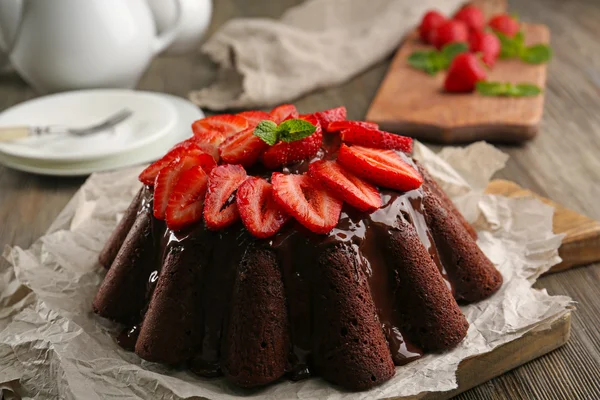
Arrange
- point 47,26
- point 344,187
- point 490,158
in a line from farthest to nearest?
point 47,26
point 490,158
point 344,187

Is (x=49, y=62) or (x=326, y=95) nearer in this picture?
(x=49, y=62)

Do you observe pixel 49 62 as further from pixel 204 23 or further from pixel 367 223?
pixel 367 223

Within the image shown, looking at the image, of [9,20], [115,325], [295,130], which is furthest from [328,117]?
[9,20]

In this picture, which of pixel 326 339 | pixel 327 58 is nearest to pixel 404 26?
pixel 327 58

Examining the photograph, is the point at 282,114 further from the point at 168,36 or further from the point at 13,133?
the point at 168,36

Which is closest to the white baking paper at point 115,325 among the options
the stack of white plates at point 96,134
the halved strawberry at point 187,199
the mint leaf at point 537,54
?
the stack of white plates at point 96,134

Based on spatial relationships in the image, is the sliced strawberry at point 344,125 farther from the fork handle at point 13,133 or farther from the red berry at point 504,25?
the red berry at point 504,25
